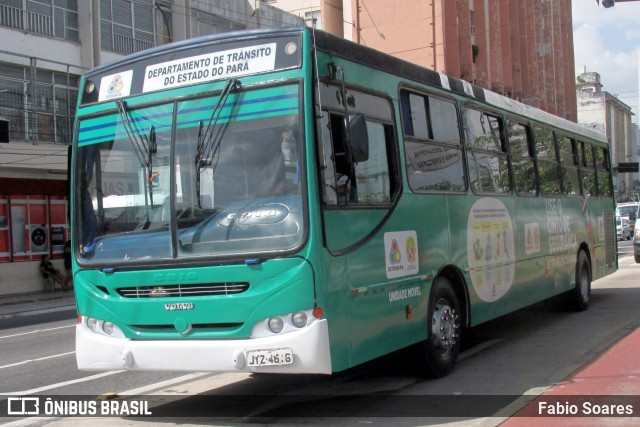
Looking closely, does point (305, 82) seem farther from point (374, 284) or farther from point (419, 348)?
point (419, 348)

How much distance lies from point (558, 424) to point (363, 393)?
214 cm

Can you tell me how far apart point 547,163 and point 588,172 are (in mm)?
2817

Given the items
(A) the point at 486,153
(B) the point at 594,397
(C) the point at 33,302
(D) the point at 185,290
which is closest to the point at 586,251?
(A) the point at 486,153

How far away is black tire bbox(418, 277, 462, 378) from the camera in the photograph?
826cm

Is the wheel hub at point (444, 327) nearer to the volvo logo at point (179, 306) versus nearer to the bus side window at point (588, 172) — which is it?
the volvo logo at point (179, 306)

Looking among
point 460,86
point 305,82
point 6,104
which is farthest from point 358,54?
point 6,104

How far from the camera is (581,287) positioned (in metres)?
13.9

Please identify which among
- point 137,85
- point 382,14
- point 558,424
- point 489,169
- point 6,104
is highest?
point 382,14

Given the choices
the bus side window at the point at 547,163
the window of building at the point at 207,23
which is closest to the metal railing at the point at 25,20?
the window of building at the point at 207,23

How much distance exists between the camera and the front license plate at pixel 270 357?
628 cm

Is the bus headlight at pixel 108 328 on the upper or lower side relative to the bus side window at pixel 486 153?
lower

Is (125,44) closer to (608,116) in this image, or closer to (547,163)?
(547,163)

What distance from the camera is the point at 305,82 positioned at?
21.4 ft

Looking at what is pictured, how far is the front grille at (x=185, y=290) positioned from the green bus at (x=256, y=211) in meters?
0.01
